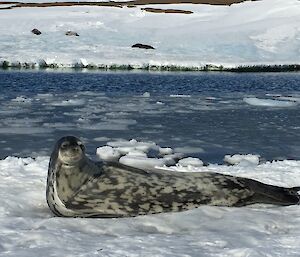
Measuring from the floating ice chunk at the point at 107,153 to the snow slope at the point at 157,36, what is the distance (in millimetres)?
21235

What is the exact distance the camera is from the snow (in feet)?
9.65

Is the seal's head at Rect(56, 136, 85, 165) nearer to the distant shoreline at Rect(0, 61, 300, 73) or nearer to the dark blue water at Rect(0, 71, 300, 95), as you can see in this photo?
the dark blue water at Rect(0, 71, 300, 95)

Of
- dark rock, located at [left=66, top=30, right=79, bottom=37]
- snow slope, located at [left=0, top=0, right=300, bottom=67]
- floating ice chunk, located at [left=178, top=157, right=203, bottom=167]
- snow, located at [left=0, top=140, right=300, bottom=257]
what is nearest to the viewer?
snow, located at [left=0, top=140, right=300, bottom=257]

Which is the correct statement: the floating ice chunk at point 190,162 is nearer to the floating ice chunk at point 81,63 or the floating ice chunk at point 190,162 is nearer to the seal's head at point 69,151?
the seal's head at point 69,151

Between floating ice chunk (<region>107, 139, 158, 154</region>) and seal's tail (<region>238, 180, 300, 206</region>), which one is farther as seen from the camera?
floating ice chunk (<region>107, 139, 158, 154</region>)

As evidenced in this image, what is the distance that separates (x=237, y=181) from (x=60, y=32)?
102ft

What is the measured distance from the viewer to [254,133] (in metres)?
8.48

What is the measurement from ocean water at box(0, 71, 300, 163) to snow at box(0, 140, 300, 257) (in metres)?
2.41

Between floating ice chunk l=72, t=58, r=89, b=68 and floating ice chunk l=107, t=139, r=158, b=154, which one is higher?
floating ice chunk l=107, t=139, r=158, b=154

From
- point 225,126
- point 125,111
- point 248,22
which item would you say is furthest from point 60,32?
point 225,126

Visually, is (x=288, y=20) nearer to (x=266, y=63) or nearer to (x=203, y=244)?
(x=266, y=63)

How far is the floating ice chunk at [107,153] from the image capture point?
253 inches

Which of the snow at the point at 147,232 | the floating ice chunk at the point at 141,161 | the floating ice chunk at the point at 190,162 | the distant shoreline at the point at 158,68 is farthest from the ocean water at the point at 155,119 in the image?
the distant shoreline at the point at 158,68

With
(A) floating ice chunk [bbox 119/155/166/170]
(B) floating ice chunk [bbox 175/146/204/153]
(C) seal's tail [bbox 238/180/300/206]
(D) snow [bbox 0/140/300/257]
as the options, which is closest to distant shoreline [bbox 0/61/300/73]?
(B) floating ice chunk [bbox 175/146/204/153]
